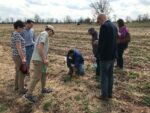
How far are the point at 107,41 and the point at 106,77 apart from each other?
35.4 inches

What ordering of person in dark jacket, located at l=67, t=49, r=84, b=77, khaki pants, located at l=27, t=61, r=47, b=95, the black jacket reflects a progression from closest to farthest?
1. the black jacket
2. khaki pants, located at l=27, t=61, r=47, b=95
3. person in dark jacket, located at l=67, t=49, r=84, b=77

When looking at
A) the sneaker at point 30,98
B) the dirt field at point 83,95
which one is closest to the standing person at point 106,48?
the dirt field at point 83,95

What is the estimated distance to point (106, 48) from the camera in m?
8.17

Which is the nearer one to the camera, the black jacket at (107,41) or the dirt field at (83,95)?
the black jacket at (107,41)

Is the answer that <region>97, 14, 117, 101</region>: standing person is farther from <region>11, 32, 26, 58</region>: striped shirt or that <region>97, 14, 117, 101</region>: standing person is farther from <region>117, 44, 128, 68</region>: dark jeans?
<region>117, 44, 128, 68</region>: dark jeans

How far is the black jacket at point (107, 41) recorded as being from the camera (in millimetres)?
8062

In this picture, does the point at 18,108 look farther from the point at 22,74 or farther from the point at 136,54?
the point at 136,54

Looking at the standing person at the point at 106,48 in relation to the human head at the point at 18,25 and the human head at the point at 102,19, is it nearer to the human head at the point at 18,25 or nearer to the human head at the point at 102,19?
the human head at the point at 102,19

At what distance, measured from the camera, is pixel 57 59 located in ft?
46.4

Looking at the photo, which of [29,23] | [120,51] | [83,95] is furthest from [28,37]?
[120,51]

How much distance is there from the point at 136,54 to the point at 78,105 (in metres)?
7.15

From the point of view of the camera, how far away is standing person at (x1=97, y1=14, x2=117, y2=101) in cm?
808

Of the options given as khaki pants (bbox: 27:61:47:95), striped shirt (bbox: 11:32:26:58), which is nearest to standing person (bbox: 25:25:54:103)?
khaki pants (bbox: 27:61:47:95)

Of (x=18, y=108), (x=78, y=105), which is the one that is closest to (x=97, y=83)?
(x=78, y=105)
